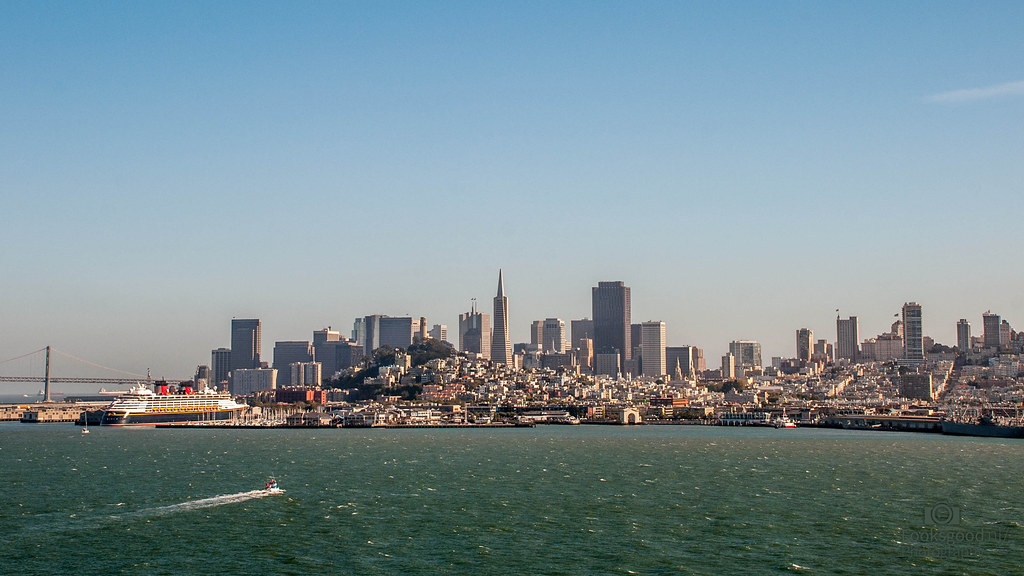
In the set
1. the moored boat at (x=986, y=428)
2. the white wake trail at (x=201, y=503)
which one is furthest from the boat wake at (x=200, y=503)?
the moored boat at (x=986, y=428)

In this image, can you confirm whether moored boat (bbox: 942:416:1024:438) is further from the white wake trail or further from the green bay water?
the white wake trail

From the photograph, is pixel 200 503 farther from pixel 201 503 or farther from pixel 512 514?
pixel 512 514

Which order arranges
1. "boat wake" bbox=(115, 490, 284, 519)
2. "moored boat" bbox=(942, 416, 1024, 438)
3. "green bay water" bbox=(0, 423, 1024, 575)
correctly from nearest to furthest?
"green bay water" bbox=(0, 423, 1024, 575) < "boat wake" bbox=(115, 490, 284, 519) < "moored boat" bbox=(942, 416, 1024, 438)

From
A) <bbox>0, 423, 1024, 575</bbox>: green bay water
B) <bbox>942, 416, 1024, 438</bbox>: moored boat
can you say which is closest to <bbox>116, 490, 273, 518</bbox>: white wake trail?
<bbox>0, 423, 1024, 575</bbox>: green bay water

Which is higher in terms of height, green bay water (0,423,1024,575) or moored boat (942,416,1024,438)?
moored boat (942,416,1024,438)

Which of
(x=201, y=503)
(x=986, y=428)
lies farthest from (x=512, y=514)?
(x=986, y=428)

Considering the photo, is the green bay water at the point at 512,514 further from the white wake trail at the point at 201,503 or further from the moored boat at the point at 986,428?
the moored boat at the point at 986,428

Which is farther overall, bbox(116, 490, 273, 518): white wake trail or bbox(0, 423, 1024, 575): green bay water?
bbox(116, 490, 273, 518): white wake trail
